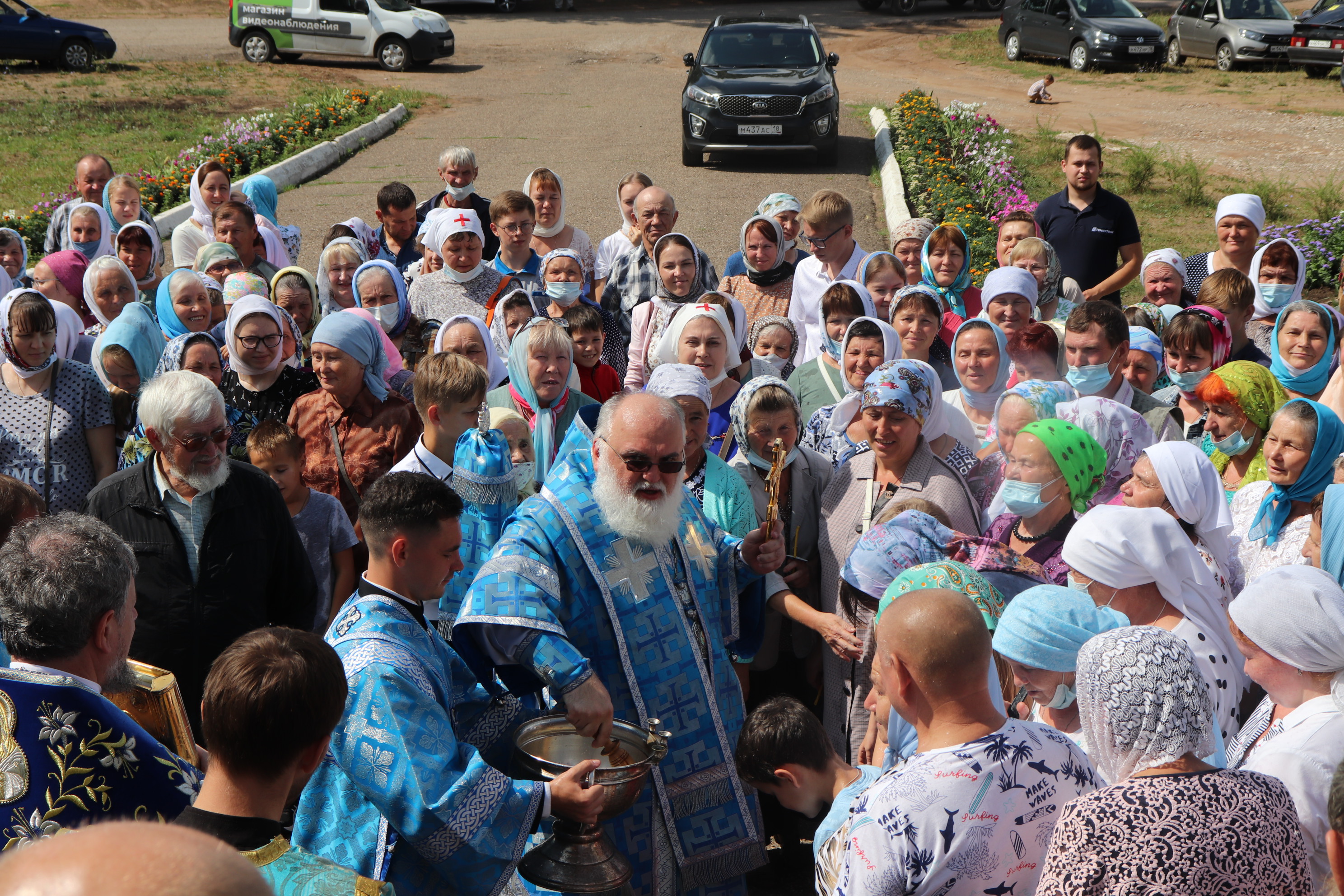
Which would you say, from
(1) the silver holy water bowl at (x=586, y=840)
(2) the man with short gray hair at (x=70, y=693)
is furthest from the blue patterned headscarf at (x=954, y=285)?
(2) the man with short gray hair at (x=70, y=693)

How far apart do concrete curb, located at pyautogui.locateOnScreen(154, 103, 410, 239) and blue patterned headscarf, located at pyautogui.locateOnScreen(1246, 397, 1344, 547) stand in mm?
12452

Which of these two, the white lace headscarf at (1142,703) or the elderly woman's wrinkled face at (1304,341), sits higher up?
the elderly woman's wrinkled face at (1304,341)

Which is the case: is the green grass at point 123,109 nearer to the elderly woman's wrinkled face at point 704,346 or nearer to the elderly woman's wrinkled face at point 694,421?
the elderly woman's wrinkled face at point 704,346

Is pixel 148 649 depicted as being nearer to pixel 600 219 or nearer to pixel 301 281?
pixel 301 281

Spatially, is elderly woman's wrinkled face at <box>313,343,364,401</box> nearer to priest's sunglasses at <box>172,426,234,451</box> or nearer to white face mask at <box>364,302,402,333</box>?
priest's sunglasses at <box>172,426,234,451</box>

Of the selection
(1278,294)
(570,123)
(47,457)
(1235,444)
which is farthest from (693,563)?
(570,123)

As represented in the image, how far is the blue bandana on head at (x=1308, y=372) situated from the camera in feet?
20.5

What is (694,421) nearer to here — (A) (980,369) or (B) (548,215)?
(A) (980,369)

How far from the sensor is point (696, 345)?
6168 mm

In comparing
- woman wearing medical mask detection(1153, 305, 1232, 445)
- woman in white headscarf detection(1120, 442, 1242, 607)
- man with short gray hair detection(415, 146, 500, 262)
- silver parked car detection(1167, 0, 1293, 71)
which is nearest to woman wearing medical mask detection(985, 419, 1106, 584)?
woman in white headscarf detection(1120, 442, 1242, 607)

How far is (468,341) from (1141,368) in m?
3.71

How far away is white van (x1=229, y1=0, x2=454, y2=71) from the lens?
2564 cm

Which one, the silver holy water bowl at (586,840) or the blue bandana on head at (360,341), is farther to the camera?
the blue bandana on head at (360,341)

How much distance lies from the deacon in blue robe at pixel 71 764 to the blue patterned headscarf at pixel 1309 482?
4.31 meters
